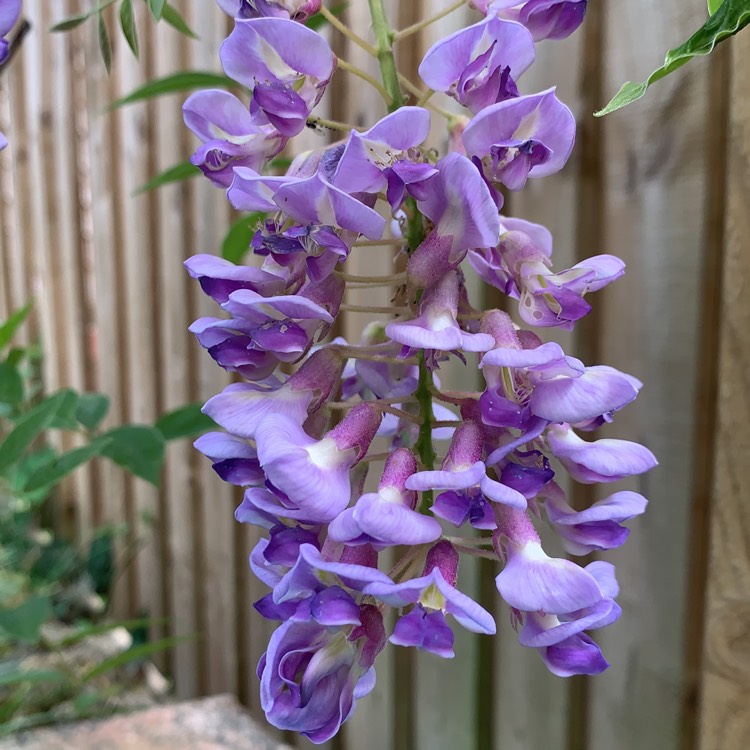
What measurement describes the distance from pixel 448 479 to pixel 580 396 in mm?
78

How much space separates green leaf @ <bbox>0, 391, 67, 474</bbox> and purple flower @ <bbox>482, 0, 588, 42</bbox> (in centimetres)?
52

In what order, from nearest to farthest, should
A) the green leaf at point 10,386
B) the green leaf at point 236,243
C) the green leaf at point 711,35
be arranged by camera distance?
the green leaf at point 711,35, the green leaf at point 236,243, the green leaf at point 10,386

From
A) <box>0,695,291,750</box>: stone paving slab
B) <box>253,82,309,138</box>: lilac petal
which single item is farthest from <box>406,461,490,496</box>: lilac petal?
<box>0,695,291,750</box>: stone paving slab

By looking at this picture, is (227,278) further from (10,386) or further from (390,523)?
(10,386)

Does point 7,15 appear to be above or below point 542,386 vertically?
above

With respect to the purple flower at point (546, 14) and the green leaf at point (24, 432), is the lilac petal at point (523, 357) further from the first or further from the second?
the green leaf at point (24, 432)

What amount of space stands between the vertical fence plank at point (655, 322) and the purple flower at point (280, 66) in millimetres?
460

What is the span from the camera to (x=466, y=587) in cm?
102

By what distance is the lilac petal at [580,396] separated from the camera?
0.35 meters

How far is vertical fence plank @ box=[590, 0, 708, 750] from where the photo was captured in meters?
0.73

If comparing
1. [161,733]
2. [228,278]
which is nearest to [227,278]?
[228,278]

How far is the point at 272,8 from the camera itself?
1.39 ft

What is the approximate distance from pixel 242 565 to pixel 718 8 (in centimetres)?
143

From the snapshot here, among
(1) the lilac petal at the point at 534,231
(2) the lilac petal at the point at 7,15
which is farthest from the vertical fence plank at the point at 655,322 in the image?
(2) the lilac petal at the point at 7,15
